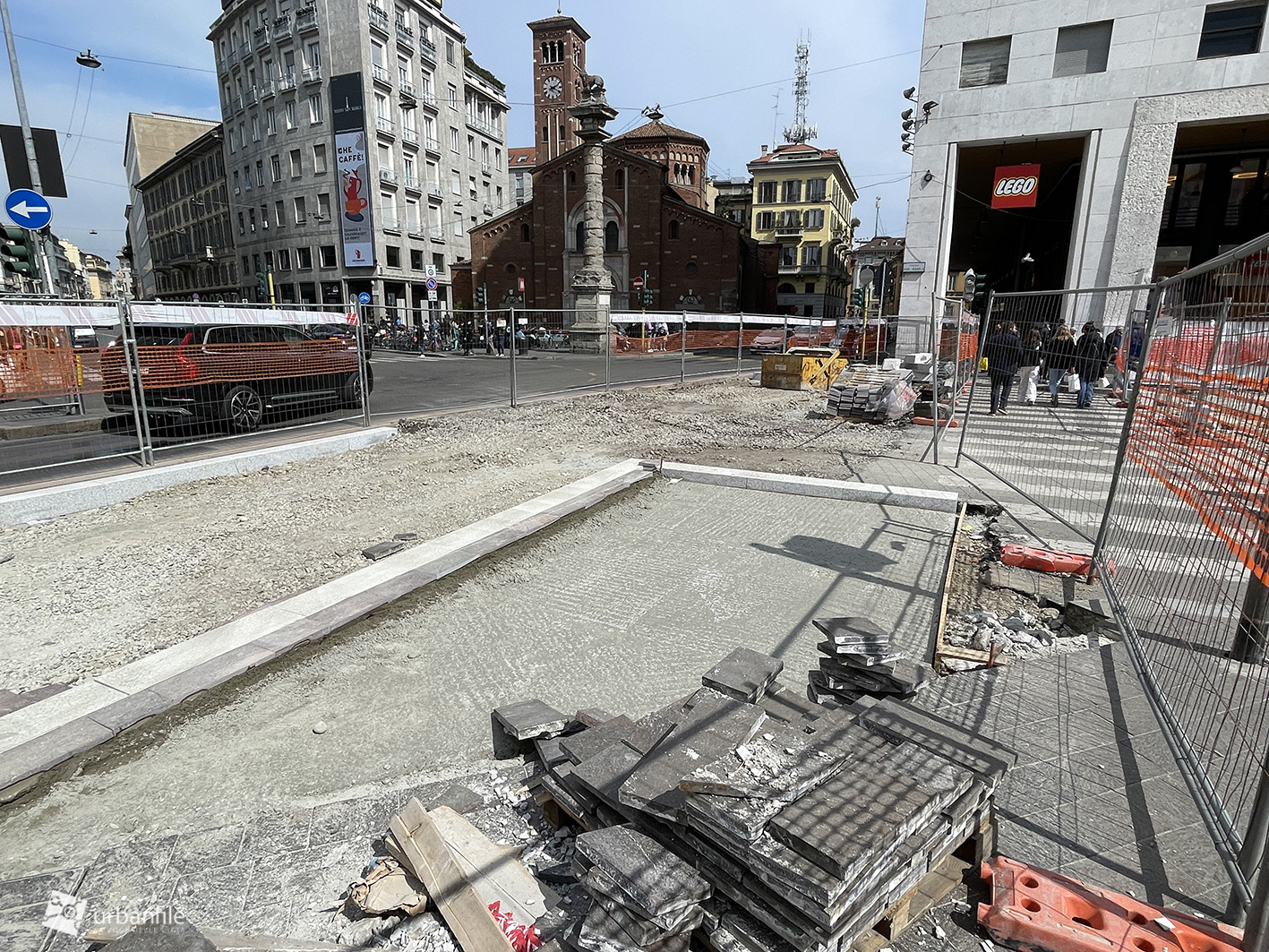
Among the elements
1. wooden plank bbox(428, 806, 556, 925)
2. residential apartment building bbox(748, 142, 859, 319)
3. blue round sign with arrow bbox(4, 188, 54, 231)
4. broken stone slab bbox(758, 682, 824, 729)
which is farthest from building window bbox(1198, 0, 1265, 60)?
residential apartment building bbox(748, 142, 859, 319)

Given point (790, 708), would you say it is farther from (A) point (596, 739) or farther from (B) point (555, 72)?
(B) point (555, 72)

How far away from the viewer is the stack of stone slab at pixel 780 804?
1.88 meters

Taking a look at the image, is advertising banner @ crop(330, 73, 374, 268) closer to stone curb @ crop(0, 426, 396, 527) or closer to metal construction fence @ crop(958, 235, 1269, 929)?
stone curb @ crop(0, 426, 396, 527)

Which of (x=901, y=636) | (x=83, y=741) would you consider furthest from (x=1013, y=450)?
(x=83, y=741)

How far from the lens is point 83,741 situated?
3.22 metres

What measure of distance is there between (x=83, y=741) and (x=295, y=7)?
2367 inches

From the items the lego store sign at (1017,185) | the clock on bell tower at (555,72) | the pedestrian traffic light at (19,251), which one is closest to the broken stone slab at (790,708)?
the pedestrian traffic light at (19,251)

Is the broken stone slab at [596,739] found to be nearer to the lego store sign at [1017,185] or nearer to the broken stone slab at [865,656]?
the broken stone slab at [865,656]

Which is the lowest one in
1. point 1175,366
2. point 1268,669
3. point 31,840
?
point 31,840

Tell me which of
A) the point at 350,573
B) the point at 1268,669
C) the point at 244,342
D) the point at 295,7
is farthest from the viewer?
the point at 295,7

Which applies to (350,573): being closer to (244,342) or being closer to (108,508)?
(108,508)

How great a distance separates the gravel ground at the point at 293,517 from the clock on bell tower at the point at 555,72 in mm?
68624

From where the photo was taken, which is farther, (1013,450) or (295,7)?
(295,7)

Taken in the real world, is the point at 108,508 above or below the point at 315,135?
below
